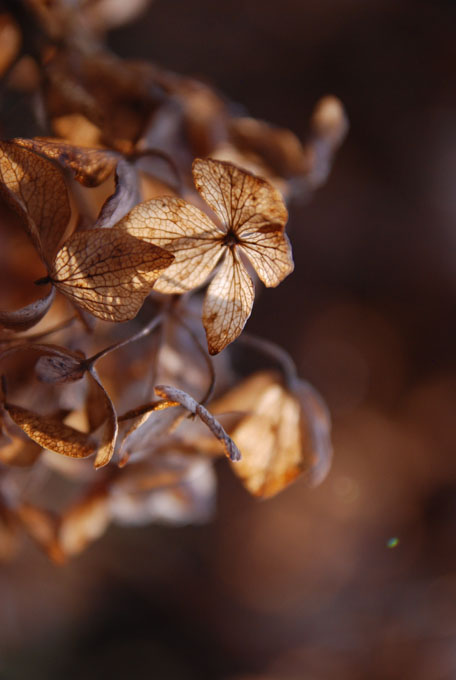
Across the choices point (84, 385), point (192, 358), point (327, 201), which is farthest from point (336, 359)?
point (84, 385)

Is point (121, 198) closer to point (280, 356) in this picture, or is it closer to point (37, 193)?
point (37, 193)

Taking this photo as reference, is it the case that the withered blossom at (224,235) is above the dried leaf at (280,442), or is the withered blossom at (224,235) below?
above

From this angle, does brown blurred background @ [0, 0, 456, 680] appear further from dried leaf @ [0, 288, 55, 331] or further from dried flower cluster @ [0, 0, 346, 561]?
dried leaf @ [0, 288, 55, 331]

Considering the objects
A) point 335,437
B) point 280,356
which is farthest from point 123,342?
point 335,437

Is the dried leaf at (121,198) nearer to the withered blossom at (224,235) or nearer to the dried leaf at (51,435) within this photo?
the withered blossom at (224,235)

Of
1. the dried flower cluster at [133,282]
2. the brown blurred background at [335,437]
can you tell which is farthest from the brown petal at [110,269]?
the brown blurred background at [335,437]

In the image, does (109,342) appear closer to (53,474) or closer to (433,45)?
(53,474)
